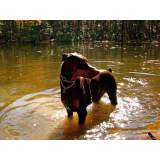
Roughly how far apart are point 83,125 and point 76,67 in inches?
49.0

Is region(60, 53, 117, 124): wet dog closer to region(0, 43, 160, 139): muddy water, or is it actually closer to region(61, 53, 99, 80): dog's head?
region(61, 53, 99, 80): dog's head

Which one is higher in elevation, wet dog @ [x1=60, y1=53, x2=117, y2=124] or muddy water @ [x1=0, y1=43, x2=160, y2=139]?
wet dog @ [x1=60, y1=53, x2=117, y2=124]

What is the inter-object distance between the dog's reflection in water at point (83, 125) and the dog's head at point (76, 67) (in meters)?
1.01

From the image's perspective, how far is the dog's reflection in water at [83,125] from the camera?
5641 mm

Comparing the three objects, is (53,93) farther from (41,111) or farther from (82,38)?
(82,38)

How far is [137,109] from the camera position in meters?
6.99

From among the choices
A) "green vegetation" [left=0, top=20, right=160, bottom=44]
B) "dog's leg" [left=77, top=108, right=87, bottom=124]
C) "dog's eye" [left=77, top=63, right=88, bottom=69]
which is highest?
"dog's eye" [left=77, top=63, right=88, bottom=69]

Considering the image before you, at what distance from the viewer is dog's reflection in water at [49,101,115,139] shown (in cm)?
564

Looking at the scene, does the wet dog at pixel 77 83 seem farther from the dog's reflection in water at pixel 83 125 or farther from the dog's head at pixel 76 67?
the dog's reflection in water at pixel 83 125

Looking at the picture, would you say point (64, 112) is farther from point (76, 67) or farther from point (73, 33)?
point (73, 33)

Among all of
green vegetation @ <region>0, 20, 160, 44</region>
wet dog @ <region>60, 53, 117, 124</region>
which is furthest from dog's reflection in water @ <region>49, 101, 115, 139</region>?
green vegetation @ <region>0, 20, 160, 44</region>

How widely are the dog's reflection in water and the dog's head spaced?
1.01m
